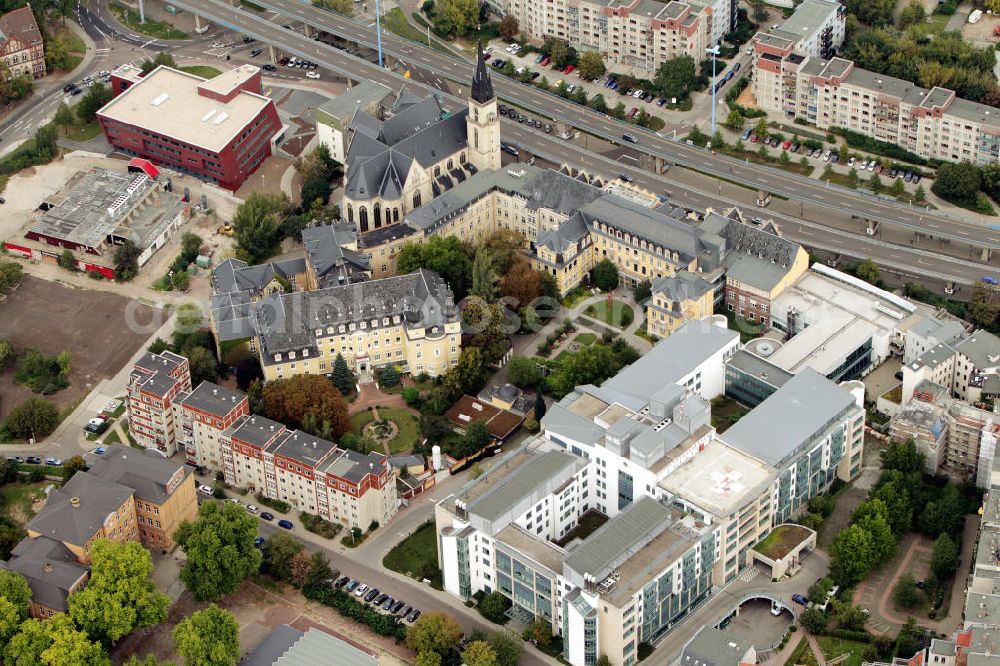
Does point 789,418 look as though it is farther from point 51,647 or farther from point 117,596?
point 51,647

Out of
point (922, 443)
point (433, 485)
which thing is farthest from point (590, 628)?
point (922, 443)

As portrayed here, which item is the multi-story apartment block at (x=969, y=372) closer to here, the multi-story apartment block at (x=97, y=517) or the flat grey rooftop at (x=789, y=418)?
the flat grey rooftop at (x=789, y=418)

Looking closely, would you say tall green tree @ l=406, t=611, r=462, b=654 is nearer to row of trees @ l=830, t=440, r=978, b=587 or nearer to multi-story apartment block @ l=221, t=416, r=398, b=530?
multi-story apartment block @ l=221, t=416, r=398, b=530

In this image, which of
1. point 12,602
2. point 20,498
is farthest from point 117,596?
point 20,498

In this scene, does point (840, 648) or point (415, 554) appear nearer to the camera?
point (840, 648)

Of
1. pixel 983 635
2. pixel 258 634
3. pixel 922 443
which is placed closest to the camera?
pixel 983 635

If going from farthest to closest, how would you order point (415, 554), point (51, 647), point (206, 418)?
point (206, 418)
point (415, 554)
point (51, 647)

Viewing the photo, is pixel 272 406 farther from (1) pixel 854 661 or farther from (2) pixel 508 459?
(1) pixel 854 661
